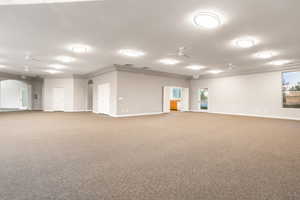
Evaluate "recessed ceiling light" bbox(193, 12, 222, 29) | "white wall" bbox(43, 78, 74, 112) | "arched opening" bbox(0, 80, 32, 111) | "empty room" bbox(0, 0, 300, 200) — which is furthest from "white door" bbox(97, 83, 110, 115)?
"arched opening" bbox(0, 80, 32, 111)

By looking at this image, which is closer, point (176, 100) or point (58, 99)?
point (58, 99)

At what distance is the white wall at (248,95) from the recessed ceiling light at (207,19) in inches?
282

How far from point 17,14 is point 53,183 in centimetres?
327

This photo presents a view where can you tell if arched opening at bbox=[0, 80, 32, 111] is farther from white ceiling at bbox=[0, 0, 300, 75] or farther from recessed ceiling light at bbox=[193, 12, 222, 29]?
recessed ceiling light at bbox=[193, 12, 222, 29]

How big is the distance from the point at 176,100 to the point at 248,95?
539 centimetres

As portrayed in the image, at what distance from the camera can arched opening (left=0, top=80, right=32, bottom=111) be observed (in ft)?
43.8

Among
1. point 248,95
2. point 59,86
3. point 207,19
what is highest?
point 207,19

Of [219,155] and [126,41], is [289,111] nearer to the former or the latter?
[219,155]

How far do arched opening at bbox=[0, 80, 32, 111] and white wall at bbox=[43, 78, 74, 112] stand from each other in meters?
2.50

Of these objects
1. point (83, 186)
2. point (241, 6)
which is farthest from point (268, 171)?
point (241, 6)

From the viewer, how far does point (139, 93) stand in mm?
8977

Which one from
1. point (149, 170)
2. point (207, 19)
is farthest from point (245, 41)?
point (149, 170)

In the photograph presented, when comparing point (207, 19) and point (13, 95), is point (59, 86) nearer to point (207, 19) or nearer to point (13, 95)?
point (13, 95)

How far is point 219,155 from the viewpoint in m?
2.84
